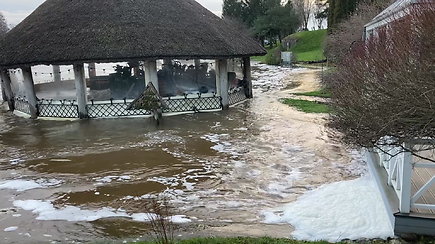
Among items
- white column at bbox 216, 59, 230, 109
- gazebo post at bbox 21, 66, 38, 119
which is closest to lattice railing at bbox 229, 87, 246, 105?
white column at bbox 216, 59, 230, 109

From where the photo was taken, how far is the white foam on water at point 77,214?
840 cm

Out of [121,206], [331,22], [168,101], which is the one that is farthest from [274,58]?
[121,206]

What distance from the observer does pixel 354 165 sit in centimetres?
1141

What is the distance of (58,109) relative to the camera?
19859mm

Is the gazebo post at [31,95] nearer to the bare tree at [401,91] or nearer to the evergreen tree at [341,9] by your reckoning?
the bare tree at [401,91]

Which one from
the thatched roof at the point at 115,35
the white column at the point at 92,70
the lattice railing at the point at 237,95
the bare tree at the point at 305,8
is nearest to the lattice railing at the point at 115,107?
the lattice railing at the point at 237,95

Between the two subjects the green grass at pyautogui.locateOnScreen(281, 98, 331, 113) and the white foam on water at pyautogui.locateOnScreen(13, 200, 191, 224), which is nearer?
the white foam on water at pyautogui.locateOnScreen(13, 200, 191, 224)

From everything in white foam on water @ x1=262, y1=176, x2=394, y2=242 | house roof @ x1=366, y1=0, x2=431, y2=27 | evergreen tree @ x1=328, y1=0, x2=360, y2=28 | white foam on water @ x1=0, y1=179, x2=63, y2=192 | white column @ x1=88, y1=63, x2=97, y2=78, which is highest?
evergreen tree @ x1=328, y1=0, x2=360, y2=28

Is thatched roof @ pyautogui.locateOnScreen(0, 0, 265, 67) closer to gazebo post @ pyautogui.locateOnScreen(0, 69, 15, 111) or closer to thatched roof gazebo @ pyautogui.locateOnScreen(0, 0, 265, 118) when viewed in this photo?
thatched roof gazebo @ pyautogui.locateOnScreen(0, 0, 265, 118)

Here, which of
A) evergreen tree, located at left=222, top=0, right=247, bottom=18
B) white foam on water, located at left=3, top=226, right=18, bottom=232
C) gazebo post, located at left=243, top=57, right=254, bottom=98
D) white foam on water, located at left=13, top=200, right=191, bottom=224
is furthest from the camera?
evergreen tree, located at left=222, top=0, right=247, bottom=18

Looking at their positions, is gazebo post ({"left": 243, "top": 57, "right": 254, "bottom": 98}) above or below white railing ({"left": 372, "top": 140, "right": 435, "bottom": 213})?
above

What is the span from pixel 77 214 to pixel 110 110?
11304 millimetres

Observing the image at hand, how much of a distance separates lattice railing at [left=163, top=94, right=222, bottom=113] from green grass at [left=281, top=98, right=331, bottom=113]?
13.7 ft

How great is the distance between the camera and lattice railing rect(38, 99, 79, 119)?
64.4ft
